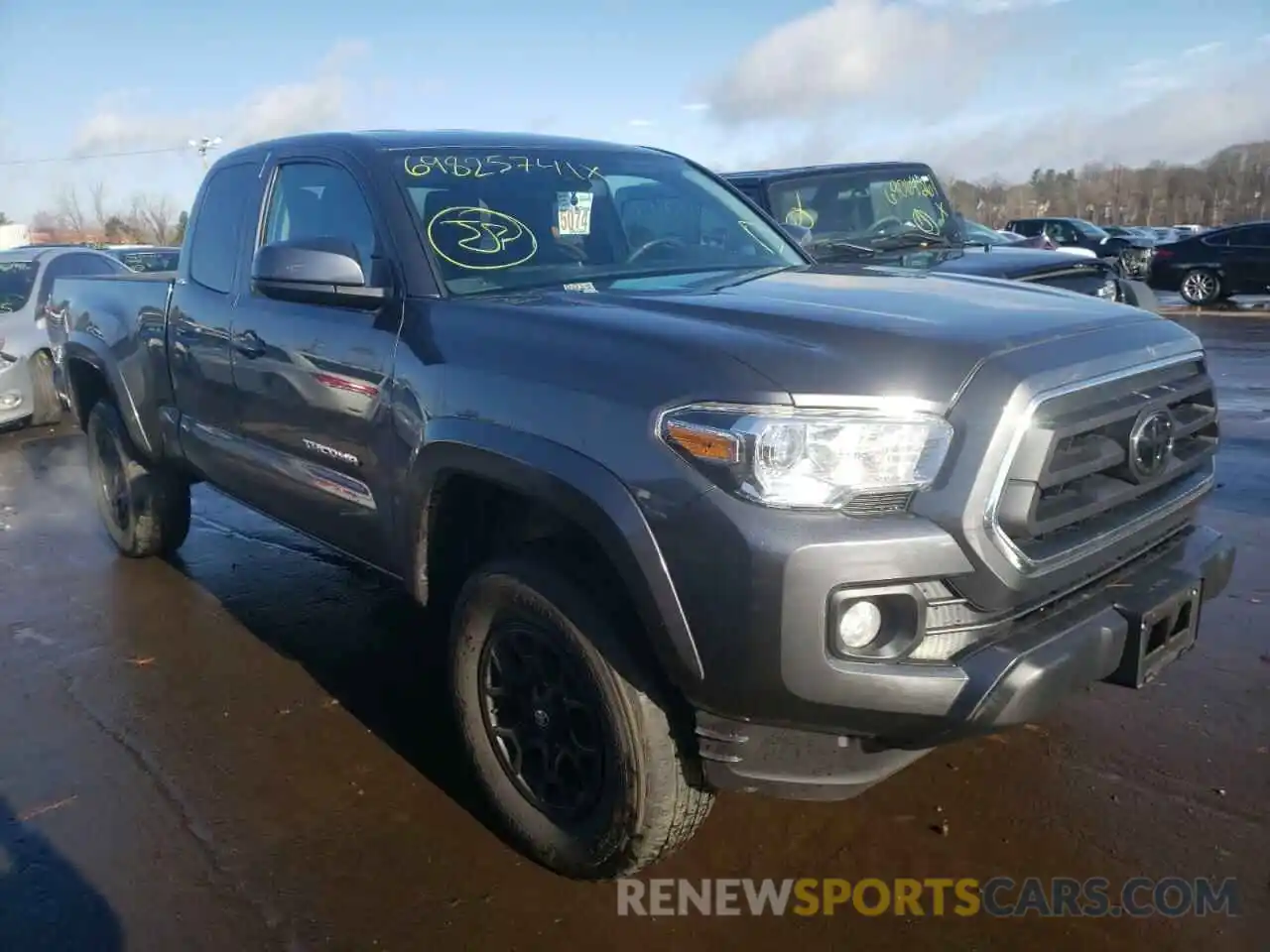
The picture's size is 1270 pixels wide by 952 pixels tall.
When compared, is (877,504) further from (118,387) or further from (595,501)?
(118,387)

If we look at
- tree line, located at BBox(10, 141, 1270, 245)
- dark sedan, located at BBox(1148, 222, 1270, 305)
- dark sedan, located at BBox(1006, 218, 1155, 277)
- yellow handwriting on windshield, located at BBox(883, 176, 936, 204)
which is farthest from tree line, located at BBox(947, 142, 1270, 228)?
yellow handwriting on windshield, located at BBox(883, 176, 936, 204)

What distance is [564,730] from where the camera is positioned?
283 cm

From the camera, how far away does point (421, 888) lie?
2883 mm

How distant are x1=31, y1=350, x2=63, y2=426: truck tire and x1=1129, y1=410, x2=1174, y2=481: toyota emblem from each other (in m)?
9.70

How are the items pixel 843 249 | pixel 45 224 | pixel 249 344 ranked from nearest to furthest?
pixel 249 344, pixel 843 249, pixel 45 224

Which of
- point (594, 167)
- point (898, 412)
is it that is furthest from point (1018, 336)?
point (594, 167)

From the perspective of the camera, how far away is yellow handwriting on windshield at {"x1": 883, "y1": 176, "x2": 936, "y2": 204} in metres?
8.30

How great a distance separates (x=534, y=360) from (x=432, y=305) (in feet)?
1.83

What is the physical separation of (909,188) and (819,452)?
6781 millimetres

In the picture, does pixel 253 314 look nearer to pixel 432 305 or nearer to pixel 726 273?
pixel 432 305

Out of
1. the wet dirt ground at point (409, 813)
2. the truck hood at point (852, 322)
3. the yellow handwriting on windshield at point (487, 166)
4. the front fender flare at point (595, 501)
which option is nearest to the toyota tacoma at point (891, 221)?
the wet dirt ground at point (409, 813)

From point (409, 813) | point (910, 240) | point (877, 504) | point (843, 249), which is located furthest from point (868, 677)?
point (910, 240)

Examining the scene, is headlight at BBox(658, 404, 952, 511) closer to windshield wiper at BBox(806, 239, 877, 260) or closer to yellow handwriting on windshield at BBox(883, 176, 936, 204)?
windshield wiper at BBox(806, 239, 877, 260)

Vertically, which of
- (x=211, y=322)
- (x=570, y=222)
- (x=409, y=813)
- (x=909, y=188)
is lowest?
(x=409, y=813)
